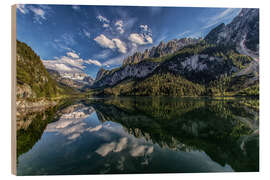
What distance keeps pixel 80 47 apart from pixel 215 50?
154 metres

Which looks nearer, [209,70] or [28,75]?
[28,75]

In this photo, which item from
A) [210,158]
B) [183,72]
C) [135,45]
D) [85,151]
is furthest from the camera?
[183,72]

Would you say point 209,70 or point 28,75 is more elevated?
point 209,70

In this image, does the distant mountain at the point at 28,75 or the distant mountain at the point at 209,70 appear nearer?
the distant mountain at the point at 28,75

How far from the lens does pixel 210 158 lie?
6059mm

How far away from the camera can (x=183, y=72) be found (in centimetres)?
13888

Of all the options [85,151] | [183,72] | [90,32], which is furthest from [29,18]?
[183,72]

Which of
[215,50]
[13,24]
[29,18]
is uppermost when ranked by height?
[215,50]

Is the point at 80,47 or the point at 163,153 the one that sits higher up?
the point at 80,47

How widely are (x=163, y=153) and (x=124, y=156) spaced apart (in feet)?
7.25

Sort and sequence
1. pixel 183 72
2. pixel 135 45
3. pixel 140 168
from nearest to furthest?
pixel 140 168 < pixel 135 45 < pixel 183 72

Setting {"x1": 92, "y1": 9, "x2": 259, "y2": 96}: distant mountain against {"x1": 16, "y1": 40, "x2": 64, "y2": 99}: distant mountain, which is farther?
{"x1": 92, "y1": 9, "x2": 259, "y2": 96}: distant mountain

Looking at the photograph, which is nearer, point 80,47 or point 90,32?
point 90,32

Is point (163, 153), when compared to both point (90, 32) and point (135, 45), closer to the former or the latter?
point (90, 32)
